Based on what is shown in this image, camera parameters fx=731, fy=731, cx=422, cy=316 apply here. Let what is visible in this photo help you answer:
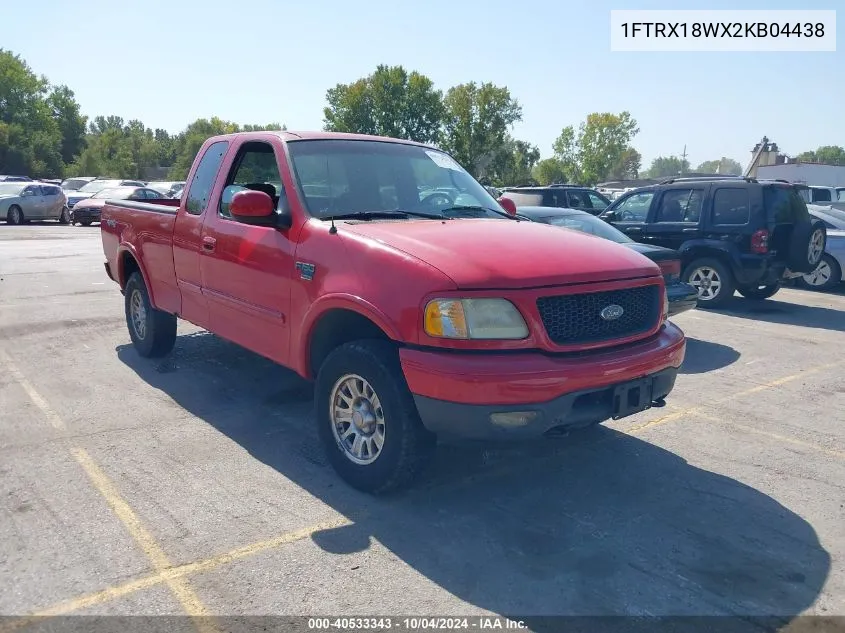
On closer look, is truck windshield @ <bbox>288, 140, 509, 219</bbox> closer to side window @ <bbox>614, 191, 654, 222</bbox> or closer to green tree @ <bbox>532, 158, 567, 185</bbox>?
side window @ <bbox>614, 191, 654, 222</bbox>

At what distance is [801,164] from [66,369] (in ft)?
136

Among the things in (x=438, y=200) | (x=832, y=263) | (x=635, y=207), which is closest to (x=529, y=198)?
(x=635, y=207)

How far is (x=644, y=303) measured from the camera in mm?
4207

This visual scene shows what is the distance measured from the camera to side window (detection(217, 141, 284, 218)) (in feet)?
16.1

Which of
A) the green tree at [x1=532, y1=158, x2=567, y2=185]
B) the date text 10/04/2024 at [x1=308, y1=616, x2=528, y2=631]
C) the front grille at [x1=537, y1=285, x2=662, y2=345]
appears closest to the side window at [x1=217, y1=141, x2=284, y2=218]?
the front grille at [x1=537, y1=285, x2=662, y2=345]

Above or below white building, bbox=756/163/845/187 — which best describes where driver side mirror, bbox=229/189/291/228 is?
below

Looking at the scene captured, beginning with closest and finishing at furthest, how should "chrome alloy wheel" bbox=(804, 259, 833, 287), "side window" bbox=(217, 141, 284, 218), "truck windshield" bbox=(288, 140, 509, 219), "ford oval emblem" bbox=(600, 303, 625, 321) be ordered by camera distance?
1. "ford oval emblem" bbox=(600, 303, 625, 321)
2. "truck windshield" bbox=(288, 140, 509, 219)
3. "side window" bbox=(217, 141, 284, 218)
4. "chrome alloy wheel" bbox=(804, 259, 833, 287)

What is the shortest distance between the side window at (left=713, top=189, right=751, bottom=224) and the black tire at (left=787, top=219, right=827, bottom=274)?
25.7 inches

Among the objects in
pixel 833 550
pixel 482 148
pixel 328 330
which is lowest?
pixel 833 550

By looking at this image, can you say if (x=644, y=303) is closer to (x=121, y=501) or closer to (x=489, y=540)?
(x=489, y=540)

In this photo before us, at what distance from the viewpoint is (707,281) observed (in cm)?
1050

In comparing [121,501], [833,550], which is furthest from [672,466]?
[121,501]

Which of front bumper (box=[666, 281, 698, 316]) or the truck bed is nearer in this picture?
the truck bed

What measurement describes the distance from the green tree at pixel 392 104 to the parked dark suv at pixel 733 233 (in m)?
65.8
